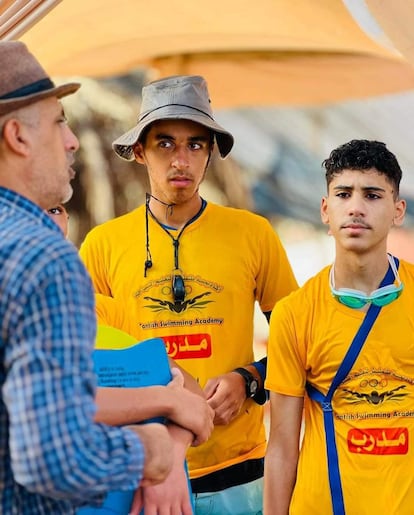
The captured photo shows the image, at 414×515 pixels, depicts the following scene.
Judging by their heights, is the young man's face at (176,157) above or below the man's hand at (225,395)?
above

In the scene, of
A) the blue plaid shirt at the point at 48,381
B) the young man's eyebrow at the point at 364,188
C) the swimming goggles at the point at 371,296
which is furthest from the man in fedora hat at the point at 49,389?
the young man's eyebrow at the point at 364,188

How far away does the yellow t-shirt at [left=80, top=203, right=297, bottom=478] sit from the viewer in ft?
9.18

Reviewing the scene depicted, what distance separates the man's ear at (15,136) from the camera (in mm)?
1523

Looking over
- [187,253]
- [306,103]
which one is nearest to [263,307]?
[187,253]

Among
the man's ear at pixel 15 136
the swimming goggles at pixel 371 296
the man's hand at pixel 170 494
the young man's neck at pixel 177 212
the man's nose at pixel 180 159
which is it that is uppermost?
the man's nose at pixel 180 159

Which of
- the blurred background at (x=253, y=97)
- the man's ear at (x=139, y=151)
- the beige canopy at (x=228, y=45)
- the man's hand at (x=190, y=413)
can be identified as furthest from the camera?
the blurred background at (x=253, y=97)

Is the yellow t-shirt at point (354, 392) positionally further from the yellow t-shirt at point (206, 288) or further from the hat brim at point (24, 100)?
the hat brim at point (24, 100)

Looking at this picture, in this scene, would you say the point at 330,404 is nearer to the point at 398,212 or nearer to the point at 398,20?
the point at 398,212

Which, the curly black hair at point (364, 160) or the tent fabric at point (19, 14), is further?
the tent fabric at point (19, 14)

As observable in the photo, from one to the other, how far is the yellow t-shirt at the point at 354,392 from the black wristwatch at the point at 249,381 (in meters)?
0.13

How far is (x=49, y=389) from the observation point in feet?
4.37

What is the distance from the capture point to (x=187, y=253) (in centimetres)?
291

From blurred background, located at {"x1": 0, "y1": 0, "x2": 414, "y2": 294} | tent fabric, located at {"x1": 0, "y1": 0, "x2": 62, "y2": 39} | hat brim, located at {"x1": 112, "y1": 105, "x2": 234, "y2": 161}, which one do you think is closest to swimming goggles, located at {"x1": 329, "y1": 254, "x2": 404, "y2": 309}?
hat brim, located at {"x1": 112, "y1": 105, "x2": 234, "y2": 161}

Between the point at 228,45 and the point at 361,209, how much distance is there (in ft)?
10.8
